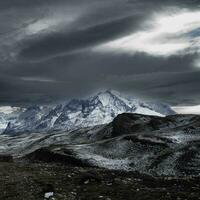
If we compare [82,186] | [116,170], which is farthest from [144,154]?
[82,186]

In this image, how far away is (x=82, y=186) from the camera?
35938 mm

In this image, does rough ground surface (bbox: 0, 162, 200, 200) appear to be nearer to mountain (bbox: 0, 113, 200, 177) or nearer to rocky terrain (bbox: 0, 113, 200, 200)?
rocky terrain (bbox: 0, 113, 200, 200)

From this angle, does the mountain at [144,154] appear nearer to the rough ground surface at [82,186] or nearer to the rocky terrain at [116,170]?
the rocky terrain at [116,170]

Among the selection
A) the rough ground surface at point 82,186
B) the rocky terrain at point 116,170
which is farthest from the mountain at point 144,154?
the rough ground surface at point 82,186

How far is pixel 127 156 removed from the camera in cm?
7788

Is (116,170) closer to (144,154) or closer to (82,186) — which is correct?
(82,186)

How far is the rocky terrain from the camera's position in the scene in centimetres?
3375

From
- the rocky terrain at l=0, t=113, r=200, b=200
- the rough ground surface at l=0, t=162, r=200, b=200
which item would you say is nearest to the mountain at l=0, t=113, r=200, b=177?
the rocky terrain at l=0, t=113, r=200, b=200

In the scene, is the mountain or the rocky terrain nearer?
the rocky terrain

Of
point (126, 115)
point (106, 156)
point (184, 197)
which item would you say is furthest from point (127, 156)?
point (126, 115)

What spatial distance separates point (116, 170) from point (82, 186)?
17573 mm

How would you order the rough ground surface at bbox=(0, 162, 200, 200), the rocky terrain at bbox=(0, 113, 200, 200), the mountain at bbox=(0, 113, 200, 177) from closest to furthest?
1. the rough ground surface at bbox=(0, 162, 200, 200)
2. the rocky terrain at bbox=(0, 113, 200, 200)
3. the mountain at bbox=(0, 113, 200, 177)

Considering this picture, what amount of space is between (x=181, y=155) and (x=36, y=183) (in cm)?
3766

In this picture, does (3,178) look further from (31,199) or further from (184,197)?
(184,197)
